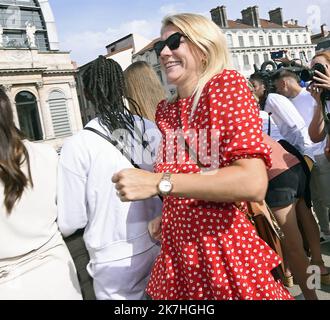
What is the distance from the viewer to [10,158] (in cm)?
153

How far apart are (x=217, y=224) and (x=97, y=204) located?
2.07ft

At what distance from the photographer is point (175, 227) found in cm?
136

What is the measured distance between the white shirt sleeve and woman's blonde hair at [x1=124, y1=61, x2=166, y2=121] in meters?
0.95

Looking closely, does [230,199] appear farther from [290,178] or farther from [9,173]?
[290,178]

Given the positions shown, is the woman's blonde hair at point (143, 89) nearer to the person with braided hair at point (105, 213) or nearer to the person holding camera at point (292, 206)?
the person with braided hair at point (105, 213)

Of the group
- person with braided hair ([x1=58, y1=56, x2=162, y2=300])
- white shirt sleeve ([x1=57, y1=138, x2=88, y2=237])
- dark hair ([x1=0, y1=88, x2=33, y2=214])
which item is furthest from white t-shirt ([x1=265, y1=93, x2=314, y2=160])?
dark hair ([x1=0, y1=88, x2=33, y2=214])

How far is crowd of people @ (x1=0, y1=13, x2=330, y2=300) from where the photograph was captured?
113 centimetres

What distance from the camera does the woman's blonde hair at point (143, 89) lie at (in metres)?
2.48

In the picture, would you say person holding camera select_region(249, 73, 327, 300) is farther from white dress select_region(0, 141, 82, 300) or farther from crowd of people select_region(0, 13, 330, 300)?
white dress select_region(0, 141, 82, 300)

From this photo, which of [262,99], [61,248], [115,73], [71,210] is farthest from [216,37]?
[262,99]

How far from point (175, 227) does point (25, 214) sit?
66cm

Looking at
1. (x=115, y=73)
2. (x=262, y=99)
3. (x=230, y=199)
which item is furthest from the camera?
(x=262, y=99)

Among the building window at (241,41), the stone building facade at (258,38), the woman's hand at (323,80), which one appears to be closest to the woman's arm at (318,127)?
the woman's hand at (323,80)

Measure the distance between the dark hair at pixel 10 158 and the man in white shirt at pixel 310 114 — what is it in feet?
7.28
